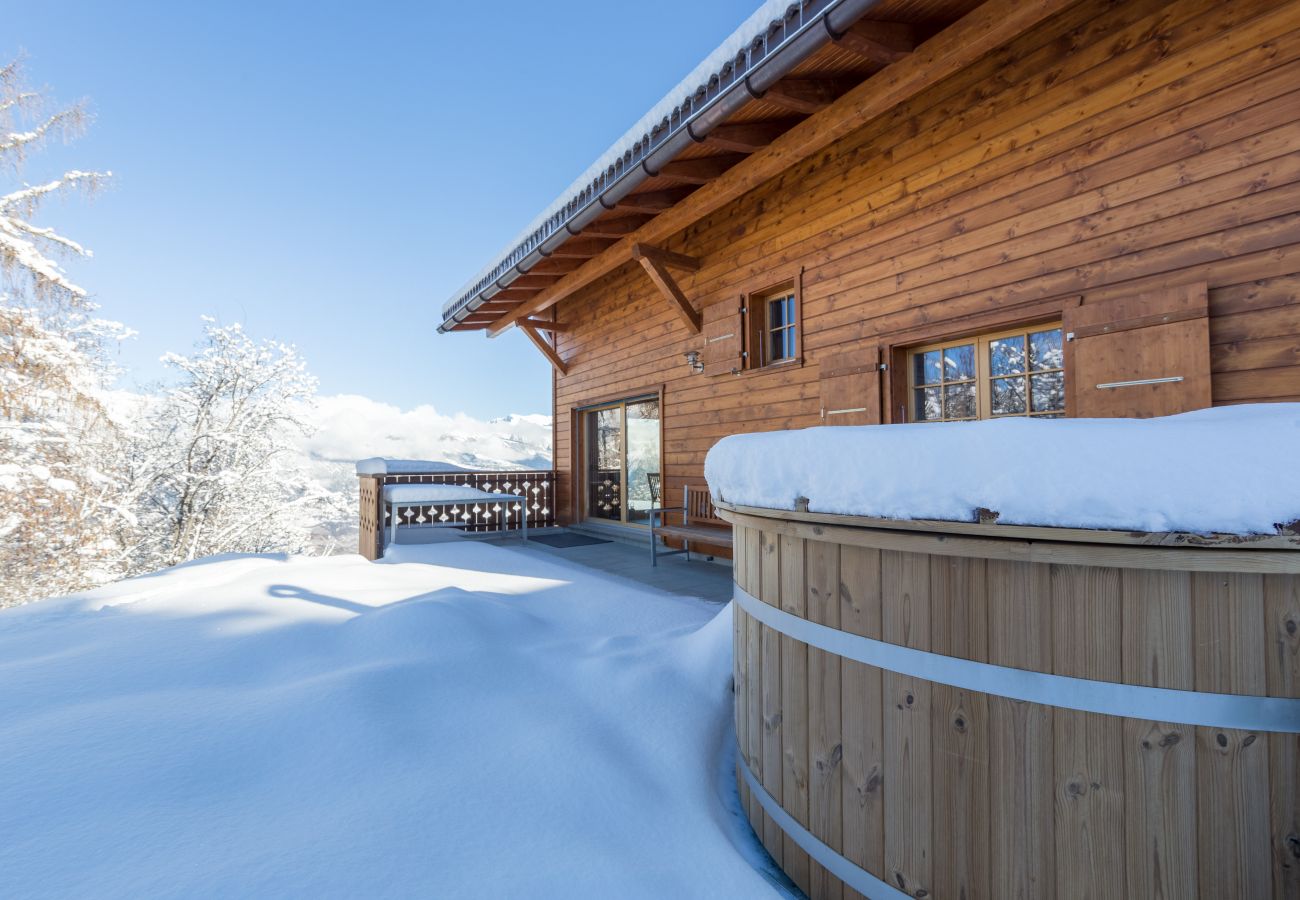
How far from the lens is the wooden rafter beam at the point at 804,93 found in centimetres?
353

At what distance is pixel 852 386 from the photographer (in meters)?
4.40

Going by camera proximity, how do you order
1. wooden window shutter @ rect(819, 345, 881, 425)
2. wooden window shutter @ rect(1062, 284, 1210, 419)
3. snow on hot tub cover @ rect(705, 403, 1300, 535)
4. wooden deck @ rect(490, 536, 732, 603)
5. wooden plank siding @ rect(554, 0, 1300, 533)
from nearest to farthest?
snow on hot tub cover @ rect(705, 403, 1300, 535)
wooden plank siding @ rect(554, 0, 1300, 533)
wooden window shutter @ rect(1062, 284, 1210, 419)
wooden window shutter @ rect(819, 345, 881, 425)
wooden deck @ rect(490, 536, 732, 603)

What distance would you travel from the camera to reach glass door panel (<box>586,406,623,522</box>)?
8.06 metres

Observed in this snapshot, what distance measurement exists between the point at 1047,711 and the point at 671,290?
5492 mm

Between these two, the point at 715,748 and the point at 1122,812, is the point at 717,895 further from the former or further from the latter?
the point at 1122,812

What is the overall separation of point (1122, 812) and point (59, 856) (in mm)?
2305

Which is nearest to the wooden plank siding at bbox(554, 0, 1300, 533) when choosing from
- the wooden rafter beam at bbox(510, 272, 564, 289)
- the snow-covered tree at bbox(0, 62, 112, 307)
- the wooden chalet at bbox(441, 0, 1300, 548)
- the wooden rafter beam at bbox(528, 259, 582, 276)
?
the wooden chalet at bbox(441, 0, 1300, 548)

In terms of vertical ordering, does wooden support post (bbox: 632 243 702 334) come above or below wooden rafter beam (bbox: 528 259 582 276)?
below

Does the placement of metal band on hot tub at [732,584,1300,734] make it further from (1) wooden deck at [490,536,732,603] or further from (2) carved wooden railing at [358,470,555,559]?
(2) carved wooden railing at [358,470,555,559]

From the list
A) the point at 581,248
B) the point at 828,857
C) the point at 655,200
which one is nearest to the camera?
the point at 828,857

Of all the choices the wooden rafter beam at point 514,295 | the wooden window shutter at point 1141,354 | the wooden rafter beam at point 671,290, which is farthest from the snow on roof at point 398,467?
the wooden window shutter at point 1141,354

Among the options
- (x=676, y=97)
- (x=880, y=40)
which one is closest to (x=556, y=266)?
(x=676, y=97)

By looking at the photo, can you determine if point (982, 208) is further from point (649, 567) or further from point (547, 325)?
point (547, 325)

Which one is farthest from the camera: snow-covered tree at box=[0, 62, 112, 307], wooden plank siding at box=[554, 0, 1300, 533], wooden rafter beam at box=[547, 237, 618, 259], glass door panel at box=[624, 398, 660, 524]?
glass door panel at box=[624, 398, 660, 524]
